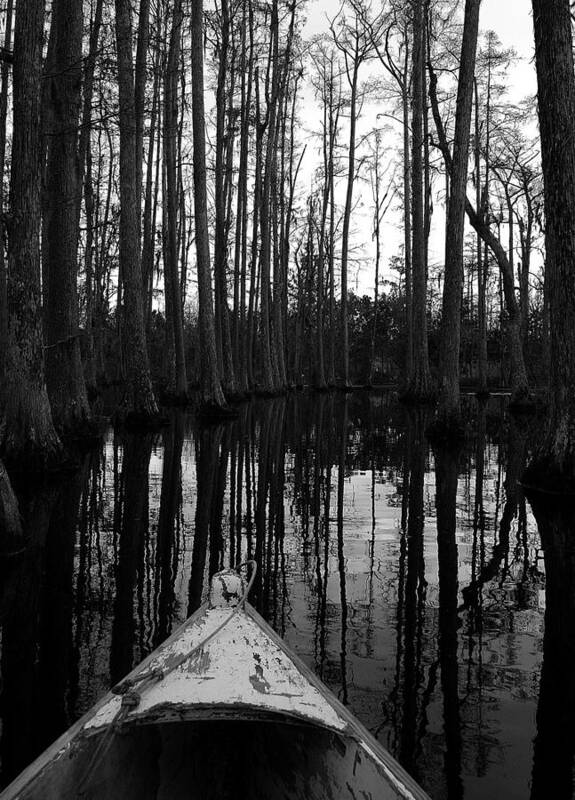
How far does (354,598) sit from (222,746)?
2065 millimetres

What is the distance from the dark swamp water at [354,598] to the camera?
2447mm

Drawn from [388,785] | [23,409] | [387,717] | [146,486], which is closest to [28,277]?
[23,409]

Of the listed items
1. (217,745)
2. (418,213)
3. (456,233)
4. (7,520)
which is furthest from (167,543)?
(418,213)

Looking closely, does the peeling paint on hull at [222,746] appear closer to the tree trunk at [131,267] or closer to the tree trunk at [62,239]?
the tree trunk at [62,239]

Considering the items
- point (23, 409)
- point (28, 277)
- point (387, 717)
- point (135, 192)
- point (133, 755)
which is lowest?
point (387, 717)

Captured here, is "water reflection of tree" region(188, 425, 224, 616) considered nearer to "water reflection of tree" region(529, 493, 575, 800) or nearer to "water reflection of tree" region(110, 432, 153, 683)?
"water reflection of tree" region(110, 432, 153, 683)

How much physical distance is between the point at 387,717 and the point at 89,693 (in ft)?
4.05

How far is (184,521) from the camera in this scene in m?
5.73

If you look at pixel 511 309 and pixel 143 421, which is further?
pixel 511 309

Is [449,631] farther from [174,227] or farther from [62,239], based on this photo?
[174,227]

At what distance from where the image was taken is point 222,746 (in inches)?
74.5

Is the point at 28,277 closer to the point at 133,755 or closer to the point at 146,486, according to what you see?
the point at 146,486

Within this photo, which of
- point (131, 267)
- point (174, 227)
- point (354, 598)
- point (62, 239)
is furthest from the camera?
point (174, 227)

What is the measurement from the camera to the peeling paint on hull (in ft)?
5.30
